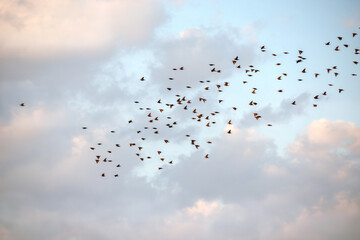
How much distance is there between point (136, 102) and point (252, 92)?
26.6 metres

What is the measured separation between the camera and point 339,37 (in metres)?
79.4

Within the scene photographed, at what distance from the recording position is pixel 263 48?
88938mm

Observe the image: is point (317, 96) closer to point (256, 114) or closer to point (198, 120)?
point (256, 114)

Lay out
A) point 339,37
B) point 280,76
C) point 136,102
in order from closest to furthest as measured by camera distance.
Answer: point 339,37 → point 280,76 → point 136,102

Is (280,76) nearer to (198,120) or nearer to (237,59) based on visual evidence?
(237,59)

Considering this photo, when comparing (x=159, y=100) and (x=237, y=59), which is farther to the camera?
(x=159, y=100)

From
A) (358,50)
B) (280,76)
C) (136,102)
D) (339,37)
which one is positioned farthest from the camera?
(136,102)

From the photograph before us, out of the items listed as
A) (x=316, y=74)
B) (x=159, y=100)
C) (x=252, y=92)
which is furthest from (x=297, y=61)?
(x=159, y=100)

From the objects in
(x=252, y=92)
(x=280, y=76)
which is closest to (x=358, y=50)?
(x=280, y=76)

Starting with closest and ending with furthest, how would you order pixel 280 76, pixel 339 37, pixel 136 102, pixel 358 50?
pixel 339 37 < pixel 358 50 < pixel 280 76 < pixel 136 102

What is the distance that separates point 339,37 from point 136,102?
45.7m

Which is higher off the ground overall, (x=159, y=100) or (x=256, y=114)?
(x=159, y=100)

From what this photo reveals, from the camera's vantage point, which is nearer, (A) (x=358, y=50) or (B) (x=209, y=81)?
(A) (x=358, y=50)

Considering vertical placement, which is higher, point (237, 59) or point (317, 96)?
point (237, 59)
